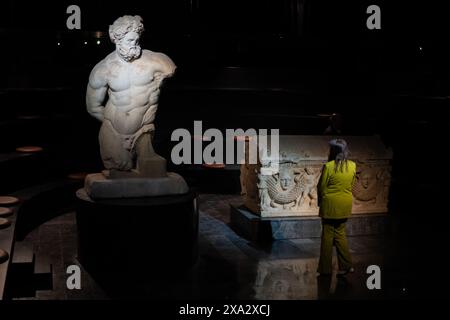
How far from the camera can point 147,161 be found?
5.34m

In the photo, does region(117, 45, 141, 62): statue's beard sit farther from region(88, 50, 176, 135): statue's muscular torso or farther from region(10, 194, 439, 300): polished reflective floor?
region(10, 194, 439, 300): polished reflective floor

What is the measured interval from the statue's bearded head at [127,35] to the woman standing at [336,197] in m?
1.76

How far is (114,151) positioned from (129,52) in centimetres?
84

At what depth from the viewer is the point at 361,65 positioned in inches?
368

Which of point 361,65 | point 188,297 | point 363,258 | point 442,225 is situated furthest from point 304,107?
point 188,297

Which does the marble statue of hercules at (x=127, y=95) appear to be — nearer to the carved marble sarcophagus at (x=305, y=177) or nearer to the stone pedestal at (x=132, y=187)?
the stone pedestal at (x=132, y=187)

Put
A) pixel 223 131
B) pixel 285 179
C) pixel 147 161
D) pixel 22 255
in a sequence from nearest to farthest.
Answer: pixel 22 255 → pixel 147 161 → pixel 285 179 → pixel 223 131

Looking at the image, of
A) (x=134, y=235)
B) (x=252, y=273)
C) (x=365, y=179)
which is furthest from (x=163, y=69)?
(x=365, y=179)

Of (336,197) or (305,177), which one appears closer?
(336,197)

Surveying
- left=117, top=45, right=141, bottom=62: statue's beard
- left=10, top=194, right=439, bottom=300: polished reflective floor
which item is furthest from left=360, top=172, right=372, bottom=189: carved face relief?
left=117, top=45, right=141, bottom=62: statue's beard

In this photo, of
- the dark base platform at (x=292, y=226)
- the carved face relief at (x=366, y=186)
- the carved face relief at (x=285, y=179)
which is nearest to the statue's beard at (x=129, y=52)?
the carved face relief at (x=285, y=179)

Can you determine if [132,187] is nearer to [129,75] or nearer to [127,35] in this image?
[129,75]

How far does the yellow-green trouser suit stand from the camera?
5.00 meters

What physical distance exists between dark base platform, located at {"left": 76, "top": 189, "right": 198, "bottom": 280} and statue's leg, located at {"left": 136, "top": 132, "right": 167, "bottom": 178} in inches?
9.8
